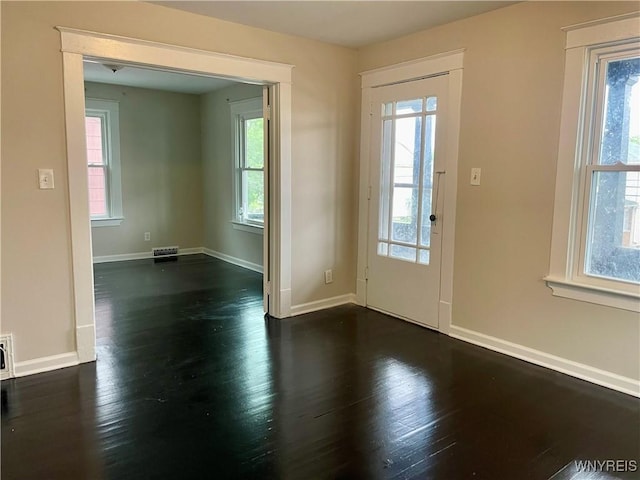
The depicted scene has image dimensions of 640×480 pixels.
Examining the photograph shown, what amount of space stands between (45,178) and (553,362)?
3.37 m

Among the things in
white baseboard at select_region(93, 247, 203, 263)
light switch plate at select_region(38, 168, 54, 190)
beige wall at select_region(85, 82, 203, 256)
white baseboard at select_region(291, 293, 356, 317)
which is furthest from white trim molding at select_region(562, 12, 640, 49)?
white baseboard at select_region(93, 247, 203, 263)

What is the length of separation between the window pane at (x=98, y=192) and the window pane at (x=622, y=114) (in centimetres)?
588

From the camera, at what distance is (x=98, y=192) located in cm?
645

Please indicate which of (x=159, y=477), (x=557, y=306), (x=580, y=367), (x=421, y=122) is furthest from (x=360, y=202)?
(x=159, y=477)

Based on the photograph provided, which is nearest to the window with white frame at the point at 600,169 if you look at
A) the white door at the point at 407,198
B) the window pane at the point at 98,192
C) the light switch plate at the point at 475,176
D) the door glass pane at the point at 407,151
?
the light switch plate at the point at 475,176

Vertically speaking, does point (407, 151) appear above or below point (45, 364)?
above

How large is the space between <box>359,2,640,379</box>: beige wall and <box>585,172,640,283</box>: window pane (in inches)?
9.2

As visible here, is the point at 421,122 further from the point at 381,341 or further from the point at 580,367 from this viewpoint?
the point at 580,367

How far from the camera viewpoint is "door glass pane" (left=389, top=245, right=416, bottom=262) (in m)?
3.94

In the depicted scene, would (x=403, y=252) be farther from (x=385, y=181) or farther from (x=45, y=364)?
(x=45, y=364)

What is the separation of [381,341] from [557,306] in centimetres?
122

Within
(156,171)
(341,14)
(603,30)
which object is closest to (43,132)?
(341,14)

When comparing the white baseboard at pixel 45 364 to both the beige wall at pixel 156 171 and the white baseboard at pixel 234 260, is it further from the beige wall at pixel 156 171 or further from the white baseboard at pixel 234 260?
the beige wall at pixel 156 171

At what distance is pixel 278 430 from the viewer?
2.31m
